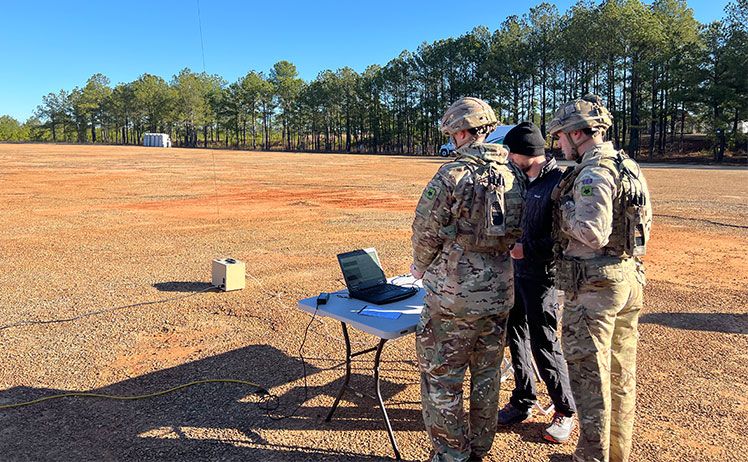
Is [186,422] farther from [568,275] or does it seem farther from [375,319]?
[568,275]

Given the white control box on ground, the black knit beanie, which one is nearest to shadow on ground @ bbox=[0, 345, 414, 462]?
the black knit beanie

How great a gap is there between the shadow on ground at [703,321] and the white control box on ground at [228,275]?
4.49 m

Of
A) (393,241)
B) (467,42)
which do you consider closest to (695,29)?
(467,42)

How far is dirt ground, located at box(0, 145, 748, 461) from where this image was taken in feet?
10.3

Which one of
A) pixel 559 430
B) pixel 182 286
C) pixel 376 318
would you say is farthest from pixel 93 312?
pixel 559 430

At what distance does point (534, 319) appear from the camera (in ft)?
10.1

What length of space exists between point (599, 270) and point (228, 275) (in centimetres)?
474

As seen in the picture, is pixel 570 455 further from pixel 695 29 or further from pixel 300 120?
pixel 300 120

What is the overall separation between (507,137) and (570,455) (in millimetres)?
1904

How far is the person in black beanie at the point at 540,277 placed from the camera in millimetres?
2924

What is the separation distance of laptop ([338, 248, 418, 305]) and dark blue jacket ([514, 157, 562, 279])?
2.88ft

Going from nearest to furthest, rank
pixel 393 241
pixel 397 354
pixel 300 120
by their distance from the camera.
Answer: pixel 397 354 → pixel 393 241 → pixel 300 120

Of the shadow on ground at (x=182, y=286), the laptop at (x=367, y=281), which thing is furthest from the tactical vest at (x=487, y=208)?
the shadow on ground at (x=182, y=286)

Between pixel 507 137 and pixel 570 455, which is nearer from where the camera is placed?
pixel 570 455
